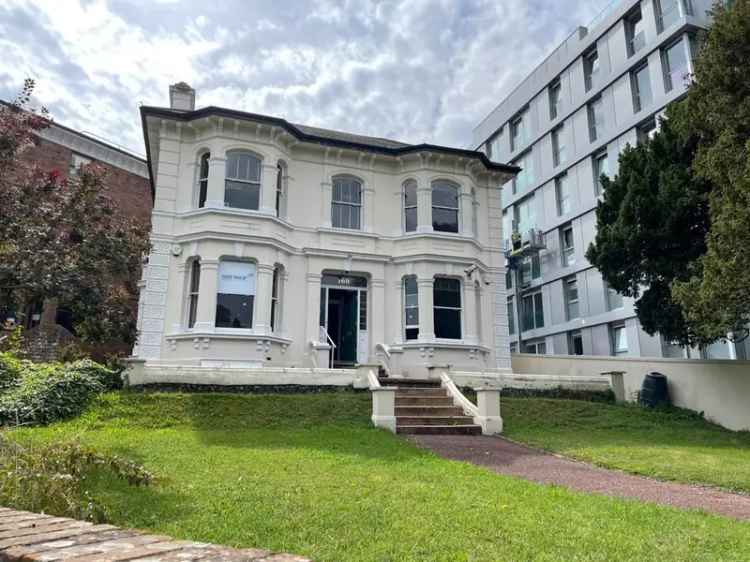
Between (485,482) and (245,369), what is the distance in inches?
313

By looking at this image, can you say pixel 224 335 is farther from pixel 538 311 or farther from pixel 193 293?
pixel 538 311

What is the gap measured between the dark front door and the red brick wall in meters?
12.0

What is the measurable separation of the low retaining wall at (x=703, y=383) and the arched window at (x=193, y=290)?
396 inches

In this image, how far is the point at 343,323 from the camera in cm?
1773

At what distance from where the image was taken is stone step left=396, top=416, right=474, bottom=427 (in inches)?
479

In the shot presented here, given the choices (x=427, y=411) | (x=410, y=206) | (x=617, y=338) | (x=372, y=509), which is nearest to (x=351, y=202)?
(x=410, y=206)

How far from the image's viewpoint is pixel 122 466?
5957 millimetres

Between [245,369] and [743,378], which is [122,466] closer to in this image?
[245,369]

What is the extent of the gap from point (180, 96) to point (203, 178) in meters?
4.39

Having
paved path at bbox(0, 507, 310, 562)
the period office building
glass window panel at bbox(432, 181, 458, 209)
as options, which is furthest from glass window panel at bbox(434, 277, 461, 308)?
paved path at bbox(0, 507, 310, 562)

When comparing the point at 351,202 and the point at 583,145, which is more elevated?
the point at 583,145

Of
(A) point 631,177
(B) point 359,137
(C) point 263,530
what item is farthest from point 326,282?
(C) point 263,530

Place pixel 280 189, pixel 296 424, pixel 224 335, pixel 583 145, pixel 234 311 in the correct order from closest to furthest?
1. pixel 296 424
2. pixel 224 335
3. pixel 234 311
4. pixel 280 189
5. pixel 583 145

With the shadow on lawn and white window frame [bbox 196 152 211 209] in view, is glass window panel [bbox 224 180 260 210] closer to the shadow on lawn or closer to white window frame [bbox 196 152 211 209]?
white window frame [bbox 196 152 211 209]
